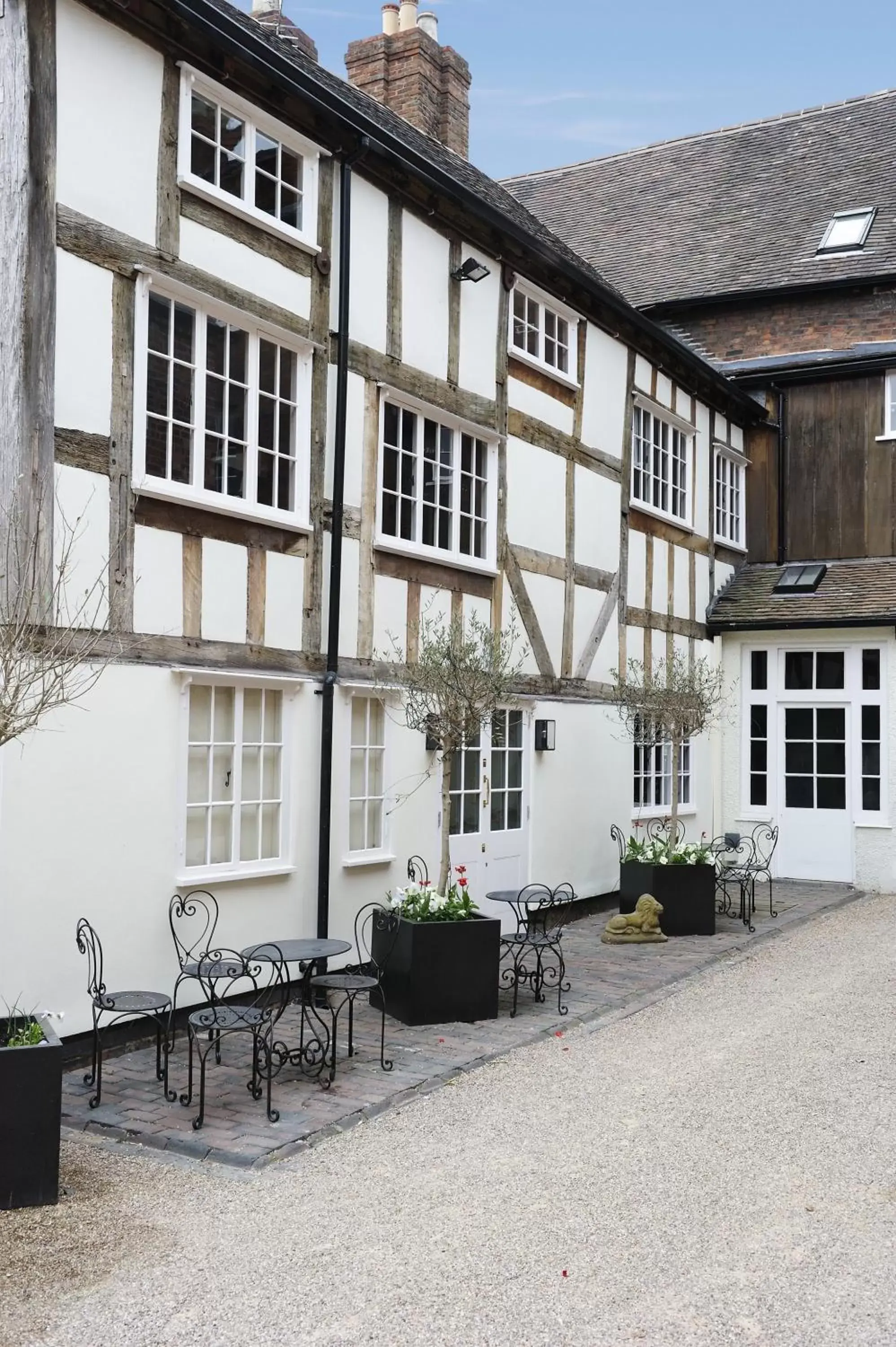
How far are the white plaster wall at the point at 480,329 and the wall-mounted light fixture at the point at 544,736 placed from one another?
10.1 ft

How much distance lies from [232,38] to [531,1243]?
7090 mm

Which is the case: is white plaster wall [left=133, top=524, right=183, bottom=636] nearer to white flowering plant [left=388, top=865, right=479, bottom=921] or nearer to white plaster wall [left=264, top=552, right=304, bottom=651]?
white plaster wall [left=264, top=552, right=304, bottom=651]

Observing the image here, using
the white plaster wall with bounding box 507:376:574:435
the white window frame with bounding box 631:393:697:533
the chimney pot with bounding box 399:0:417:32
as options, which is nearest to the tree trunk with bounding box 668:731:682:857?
the white window frame with bounding box 631:393:697:533

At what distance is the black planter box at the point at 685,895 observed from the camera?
1179 cm

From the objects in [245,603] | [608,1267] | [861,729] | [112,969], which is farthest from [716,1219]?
[861,729]

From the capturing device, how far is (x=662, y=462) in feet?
47.9

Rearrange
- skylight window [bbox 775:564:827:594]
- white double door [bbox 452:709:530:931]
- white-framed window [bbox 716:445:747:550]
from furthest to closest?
white-framed window [bbox 716:445:747:550]
skylight window [bbox 775:564:827:594]
white double door [bbox 452:709:530:931]

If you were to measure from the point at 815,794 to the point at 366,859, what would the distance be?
7.75 meters

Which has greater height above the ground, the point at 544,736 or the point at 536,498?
the point at 536,498

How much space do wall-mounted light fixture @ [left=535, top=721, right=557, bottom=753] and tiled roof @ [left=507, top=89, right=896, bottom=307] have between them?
818cm

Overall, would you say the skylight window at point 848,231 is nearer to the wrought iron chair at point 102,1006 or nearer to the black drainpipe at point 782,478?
the black drainpipe at point 782,478

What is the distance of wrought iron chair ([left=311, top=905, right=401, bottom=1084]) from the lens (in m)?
6.87

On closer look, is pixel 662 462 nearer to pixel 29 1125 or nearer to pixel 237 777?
pixel 237 777

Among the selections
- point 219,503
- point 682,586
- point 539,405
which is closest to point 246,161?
point 219,503
